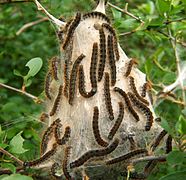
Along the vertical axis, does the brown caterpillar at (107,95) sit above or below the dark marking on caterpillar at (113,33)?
below

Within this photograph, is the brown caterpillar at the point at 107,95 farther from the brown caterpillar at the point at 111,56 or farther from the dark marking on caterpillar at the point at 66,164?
the dark marking on caterpillar at the point at 66,164

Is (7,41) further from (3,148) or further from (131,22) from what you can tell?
(3,148)

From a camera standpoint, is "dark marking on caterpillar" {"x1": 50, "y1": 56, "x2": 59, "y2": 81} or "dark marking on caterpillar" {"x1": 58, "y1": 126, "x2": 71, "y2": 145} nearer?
"dark marking on caterpillar" {"x1": 58, "y1": 126, "x2": 71, "y2": 145}

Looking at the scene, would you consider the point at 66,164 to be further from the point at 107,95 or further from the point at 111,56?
the point at 111,56

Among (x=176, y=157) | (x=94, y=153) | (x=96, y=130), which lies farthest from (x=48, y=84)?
(x=176, y=157)

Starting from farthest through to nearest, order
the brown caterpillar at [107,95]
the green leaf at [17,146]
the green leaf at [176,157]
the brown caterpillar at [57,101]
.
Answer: the brown caterpillar at [57,101] < the brown caterpillar at [107,95] < the green leaf at [17,146] < the green leaf at [176,157]

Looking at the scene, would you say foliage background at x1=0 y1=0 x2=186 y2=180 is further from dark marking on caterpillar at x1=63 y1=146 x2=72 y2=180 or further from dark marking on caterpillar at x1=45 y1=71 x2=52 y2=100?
dark marking on caterpillar at x1=45 y1=71 x2=52 y2=100

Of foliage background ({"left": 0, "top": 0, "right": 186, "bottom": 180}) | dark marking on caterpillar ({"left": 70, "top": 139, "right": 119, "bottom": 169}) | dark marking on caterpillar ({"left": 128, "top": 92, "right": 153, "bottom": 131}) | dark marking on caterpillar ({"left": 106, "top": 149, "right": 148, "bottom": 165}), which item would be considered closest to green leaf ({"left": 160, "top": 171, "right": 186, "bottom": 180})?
foliage background ({"left": 0, "top": 0, "right": 186, "bottom": 180})

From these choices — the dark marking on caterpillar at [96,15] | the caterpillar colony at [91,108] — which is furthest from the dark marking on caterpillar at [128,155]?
the dark marking on caterpillar at [96,15]
